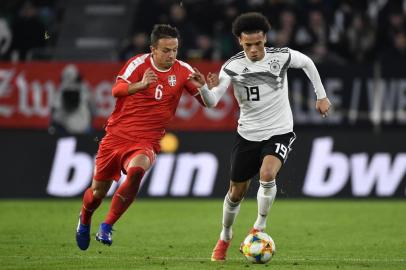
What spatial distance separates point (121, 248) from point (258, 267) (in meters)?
2.38

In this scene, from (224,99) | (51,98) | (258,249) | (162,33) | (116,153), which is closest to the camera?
(258,249)

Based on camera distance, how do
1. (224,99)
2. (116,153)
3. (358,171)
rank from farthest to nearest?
(224,99), (358,171), (116,153)

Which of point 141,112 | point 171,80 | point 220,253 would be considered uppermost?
point 171,80

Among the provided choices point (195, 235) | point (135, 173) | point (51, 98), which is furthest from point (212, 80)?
point (51, 98)

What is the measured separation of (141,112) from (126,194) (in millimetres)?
922

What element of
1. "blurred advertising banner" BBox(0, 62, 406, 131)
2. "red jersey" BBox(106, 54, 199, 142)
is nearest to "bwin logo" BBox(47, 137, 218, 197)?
"blurred advertising banner" BBox(0, 62, 406, 131)

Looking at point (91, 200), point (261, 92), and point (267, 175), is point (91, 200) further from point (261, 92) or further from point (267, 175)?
point (261, 92)

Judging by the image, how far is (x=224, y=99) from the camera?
22.0m

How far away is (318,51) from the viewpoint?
2294 cm

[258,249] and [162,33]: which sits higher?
[162,33]

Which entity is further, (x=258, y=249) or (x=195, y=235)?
(x=195, y=235)

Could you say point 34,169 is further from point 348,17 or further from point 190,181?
point 348,17

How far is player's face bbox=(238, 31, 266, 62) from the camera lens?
36.9 feet

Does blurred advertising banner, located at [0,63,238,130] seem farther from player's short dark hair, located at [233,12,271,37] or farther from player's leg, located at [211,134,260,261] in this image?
player's short dark hair, located at [233,12,271,37]
